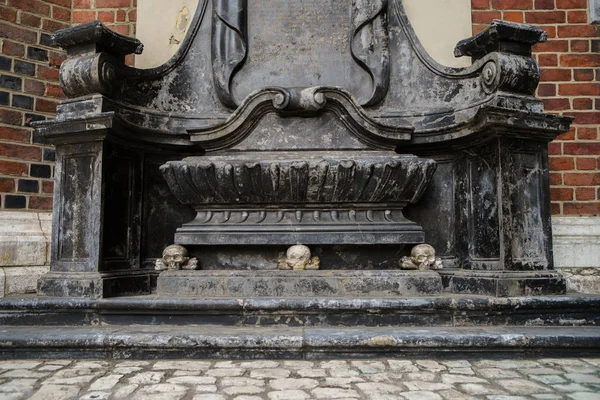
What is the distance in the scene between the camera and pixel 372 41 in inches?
165

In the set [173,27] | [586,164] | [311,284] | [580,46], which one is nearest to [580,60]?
[580,46]

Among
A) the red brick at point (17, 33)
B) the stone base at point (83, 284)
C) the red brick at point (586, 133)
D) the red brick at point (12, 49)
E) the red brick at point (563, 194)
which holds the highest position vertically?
the red brick at point (17, 33)

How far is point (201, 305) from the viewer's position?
126 inches

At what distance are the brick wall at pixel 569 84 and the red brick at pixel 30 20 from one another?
12.8 ft

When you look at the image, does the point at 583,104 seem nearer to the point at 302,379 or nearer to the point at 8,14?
the point at 302,379

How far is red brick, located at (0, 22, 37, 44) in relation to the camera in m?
4.36

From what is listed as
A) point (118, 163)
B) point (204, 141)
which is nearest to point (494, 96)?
point (204, 141)

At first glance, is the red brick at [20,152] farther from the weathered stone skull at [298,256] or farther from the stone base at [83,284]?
the weathered stone skull at [298,256]

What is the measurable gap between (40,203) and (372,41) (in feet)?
10.0

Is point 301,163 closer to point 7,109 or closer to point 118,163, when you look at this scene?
point 118,163

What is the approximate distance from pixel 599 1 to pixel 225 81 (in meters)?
3.45

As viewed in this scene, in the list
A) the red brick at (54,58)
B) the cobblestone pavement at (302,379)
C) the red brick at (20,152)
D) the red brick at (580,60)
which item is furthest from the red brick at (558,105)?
the red brick at (20,152)

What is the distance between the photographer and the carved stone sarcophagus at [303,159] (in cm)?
351

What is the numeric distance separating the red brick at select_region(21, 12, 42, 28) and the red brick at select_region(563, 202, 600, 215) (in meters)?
4.86
